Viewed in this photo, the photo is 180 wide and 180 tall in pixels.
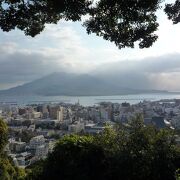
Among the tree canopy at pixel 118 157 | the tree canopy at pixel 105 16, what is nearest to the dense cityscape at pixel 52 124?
the tree canopy at pixel 118 157

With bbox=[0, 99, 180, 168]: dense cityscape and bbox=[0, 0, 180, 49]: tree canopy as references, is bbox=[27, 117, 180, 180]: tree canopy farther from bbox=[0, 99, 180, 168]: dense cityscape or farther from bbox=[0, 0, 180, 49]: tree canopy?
bbox=[0, 99, 180, 168]: dense cityscape

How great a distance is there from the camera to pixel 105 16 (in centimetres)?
526

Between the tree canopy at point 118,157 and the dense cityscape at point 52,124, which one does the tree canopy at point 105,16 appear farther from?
the dense cityscape at point 52,124

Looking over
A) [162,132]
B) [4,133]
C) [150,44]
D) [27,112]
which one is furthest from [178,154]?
[27,112]

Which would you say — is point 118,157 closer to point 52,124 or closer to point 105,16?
point 105,16

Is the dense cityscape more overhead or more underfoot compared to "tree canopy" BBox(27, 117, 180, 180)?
more underfoot

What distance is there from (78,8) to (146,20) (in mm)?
873

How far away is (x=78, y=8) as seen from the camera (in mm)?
4887

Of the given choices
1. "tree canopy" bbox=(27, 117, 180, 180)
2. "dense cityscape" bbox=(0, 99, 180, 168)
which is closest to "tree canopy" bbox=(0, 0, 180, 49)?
"tree canopy" bbox=(27, 117, 180, 180)

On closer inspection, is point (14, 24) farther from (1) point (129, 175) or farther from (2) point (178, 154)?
(2) point (178, 154)

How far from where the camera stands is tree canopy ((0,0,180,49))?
4820mm

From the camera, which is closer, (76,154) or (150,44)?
(150,44)

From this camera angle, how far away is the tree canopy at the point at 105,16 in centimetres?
482

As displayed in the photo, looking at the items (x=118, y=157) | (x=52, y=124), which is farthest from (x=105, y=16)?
(x=52, y=124)
